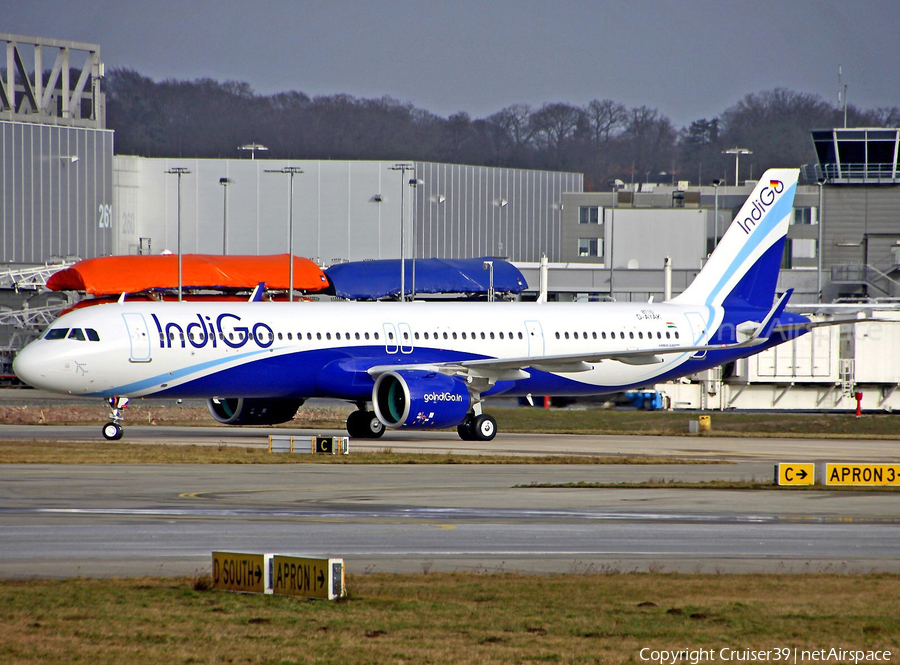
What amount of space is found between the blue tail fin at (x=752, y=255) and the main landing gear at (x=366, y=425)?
1289 centimetres

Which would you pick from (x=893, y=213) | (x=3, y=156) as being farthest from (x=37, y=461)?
(x=893, y=213)

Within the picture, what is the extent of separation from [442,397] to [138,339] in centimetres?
902

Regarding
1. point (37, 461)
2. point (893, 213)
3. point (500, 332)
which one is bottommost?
point (37, 461)

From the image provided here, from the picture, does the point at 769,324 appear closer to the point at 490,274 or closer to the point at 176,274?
the point at 176,274

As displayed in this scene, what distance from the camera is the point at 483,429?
130 feet

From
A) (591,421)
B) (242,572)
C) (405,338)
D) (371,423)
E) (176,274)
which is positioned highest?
(176,274)

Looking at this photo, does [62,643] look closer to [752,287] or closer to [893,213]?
[752,287]

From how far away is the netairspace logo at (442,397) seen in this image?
1444 inches

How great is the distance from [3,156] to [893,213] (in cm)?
6664

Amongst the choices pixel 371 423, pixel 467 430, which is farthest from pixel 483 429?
pixel 371 423

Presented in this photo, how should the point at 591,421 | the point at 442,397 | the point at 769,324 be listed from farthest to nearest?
the point at 591,421
the point at 769,324
the point at 442,397

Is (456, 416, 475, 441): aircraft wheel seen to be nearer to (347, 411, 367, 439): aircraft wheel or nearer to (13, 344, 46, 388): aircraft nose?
(347, 411, 367, 439): aircraft wheel

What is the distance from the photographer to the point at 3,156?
86250 mm

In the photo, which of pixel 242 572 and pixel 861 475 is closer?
pixel 242 572
